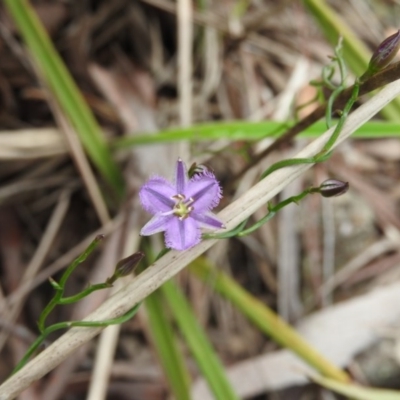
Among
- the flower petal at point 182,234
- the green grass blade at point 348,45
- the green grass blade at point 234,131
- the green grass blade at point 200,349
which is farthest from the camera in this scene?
the green grass blade at point 348,45

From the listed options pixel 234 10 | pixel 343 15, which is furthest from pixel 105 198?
pixel 343 15

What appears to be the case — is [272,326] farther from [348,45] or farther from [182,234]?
[182,234]

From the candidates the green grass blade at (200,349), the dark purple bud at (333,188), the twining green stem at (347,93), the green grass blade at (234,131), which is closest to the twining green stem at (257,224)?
the dark purple bud at (333,188)

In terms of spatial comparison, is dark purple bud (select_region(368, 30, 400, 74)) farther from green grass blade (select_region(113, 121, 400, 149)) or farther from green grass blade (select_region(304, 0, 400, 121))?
green grass blade (select_region(304, 0, 400, 121))

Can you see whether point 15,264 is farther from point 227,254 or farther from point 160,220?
point 160,220

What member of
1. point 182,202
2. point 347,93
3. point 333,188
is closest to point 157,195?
point 182,202

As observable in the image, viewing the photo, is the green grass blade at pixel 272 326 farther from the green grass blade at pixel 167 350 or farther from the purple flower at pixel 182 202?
the purple flower at pixel 182 202
